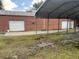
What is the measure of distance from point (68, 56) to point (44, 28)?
21698mm

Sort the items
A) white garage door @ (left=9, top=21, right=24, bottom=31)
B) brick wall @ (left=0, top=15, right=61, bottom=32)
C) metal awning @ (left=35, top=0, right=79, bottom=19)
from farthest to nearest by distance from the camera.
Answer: white garage door @ (left=9, top=21, right=24, bottom=31) → brick wall @ (left=0, top=15, right=61, bottom=32) → metal awning @ (left=35, top=0, right=79, bottom=19)

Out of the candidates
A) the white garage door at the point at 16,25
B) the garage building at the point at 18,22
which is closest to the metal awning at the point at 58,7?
the garage building at the point at 18,22

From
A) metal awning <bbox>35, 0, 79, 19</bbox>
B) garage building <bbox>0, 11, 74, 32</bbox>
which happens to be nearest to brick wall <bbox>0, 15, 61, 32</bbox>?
garage building <bbox>0, 11, 74, 32</bbox>

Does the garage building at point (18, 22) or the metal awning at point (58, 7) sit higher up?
the metal awning at point (58, 7)

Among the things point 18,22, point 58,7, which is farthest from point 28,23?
point 58,7

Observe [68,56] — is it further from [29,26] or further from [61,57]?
[29,26]

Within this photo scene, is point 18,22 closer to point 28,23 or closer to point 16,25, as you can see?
point 16,25

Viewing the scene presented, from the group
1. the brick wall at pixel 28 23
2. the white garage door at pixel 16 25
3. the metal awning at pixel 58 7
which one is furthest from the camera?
the white garage door at pixel 16 25

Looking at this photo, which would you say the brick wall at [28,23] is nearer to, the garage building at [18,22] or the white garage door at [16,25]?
the garage building at [18,22]

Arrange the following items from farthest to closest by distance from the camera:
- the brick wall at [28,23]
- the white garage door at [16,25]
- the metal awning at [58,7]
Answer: the white garage door at [16,25], the brick wall at [28,23], the metal awning at [58,7]

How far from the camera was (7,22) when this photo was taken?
1021 inches

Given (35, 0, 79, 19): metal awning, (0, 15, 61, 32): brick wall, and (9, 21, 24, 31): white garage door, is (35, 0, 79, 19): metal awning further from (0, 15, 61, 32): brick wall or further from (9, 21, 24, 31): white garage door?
(9, 21, 24, 31): white garage door

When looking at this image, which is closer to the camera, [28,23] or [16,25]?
[16,25]

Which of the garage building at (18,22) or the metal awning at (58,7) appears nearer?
the metal awning at (58,7)
